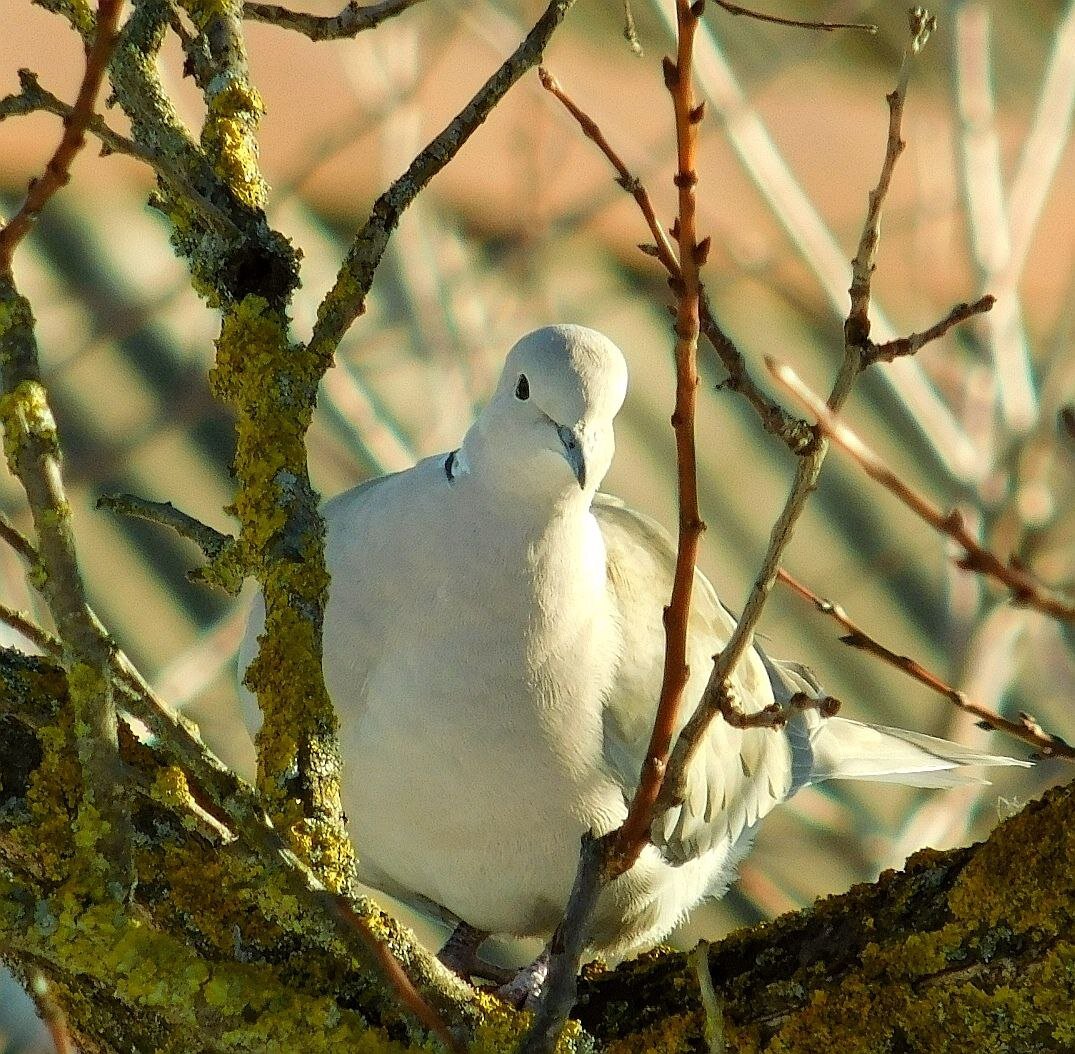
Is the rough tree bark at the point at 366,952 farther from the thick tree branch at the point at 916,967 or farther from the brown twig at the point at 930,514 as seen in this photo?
the brown twig at the point at 930,514

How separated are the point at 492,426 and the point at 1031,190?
6.29 feet

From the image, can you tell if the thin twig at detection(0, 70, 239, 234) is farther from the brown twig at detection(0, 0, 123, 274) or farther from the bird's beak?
the bird's beak

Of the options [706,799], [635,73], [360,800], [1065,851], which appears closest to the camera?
[1065,851]

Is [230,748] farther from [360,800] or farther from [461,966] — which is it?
[360,800]

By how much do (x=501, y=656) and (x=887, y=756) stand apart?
1.13 metres

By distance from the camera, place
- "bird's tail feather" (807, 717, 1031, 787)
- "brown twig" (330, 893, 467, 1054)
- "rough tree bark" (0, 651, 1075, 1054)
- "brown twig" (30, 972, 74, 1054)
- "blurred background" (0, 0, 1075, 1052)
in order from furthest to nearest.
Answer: "blurred background" (0, 0, 1075, 1052) → "bird's tail feather" (807, 717, 1031, 787) → "brown twig" (30, 972, 74, 1054) → "rough tree bark" (0, 651, 1075, 1054) → "brown twig" (330, 893, 467, 1054)

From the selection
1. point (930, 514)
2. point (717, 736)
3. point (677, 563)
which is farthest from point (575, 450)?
point (930, 514)

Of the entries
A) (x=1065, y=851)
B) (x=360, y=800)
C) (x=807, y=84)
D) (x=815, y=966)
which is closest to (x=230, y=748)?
(x=360, y=800)

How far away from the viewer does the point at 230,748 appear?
364 cm

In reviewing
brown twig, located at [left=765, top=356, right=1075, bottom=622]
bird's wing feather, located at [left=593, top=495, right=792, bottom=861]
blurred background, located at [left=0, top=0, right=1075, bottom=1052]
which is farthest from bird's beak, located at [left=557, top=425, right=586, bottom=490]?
blurred background, located at [left=0, top=0, right=1075, bottom=1052]

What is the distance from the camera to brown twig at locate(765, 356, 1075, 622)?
2.61 ft

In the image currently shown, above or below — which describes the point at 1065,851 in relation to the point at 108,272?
below

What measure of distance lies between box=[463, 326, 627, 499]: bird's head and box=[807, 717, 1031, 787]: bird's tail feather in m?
1.02

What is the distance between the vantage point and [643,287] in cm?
368
